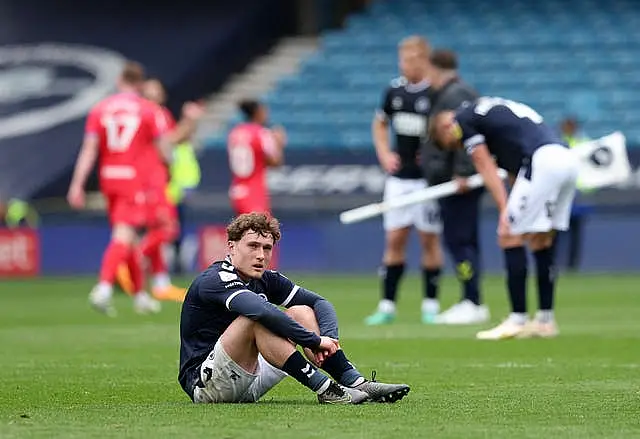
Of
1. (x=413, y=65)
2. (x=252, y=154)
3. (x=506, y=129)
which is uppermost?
(x=413, y=65)

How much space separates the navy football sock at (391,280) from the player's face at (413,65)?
1.64 m

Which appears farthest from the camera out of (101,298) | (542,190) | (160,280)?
(160,280)

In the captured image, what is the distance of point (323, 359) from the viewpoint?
7496 mm

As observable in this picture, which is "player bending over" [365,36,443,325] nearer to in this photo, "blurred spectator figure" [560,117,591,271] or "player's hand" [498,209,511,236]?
"player's hand" [498,209,511,236]

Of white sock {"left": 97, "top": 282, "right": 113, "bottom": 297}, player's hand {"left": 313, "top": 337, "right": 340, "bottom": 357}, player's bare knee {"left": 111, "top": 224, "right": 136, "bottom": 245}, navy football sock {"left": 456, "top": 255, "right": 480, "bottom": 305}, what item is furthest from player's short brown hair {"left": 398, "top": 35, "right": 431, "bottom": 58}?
player's hand {"left": 313, "top": 337, "right": 340, "bottom": 357}

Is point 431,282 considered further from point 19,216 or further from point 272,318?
point 19,216

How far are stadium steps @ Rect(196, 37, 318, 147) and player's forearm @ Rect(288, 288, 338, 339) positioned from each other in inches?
845

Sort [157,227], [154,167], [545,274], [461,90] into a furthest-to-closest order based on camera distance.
→ [157,227] < [154,167] < [461,90] < [545,274]

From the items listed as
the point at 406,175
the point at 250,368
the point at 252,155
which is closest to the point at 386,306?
the point at 406,175

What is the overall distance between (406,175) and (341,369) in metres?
7.02

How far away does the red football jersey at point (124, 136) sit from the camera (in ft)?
52.7

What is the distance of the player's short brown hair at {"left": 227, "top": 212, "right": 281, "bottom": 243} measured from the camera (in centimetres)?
749

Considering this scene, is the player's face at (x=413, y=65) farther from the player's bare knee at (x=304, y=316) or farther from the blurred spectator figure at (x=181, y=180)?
the blurred spectator figure at (x=181, y=180)

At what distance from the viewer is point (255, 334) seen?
292 inches
